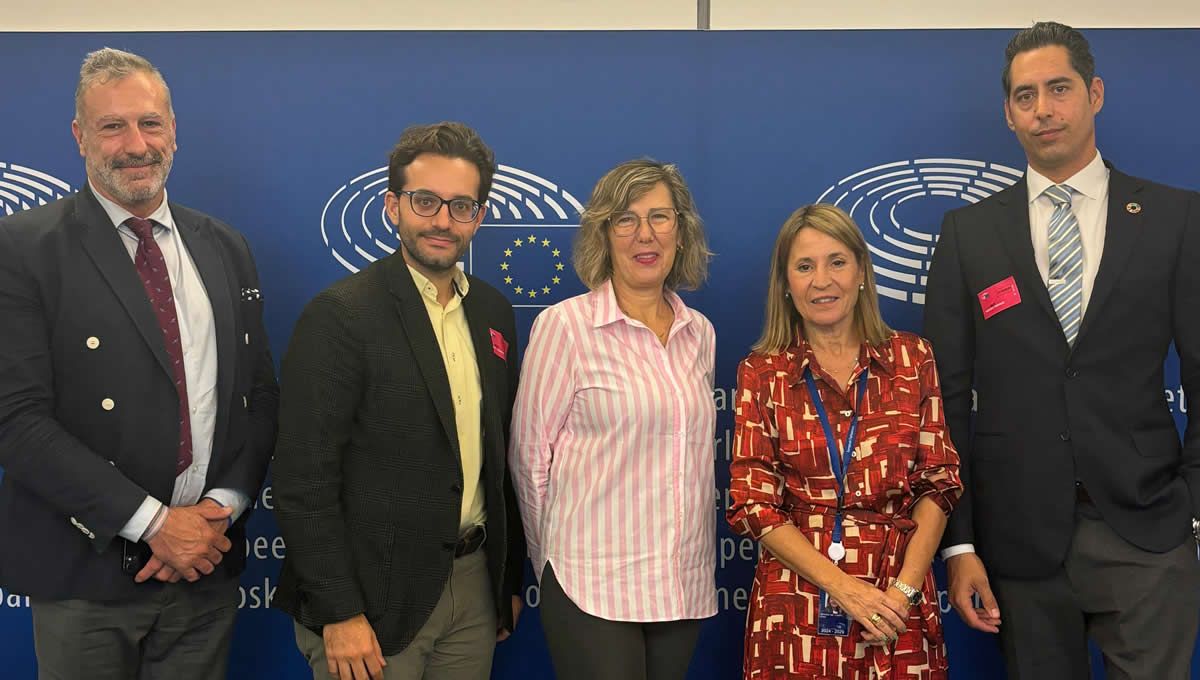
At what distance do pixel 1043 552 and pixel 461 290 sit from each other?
1.65m

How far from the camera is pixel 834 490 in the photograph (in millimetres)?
2346

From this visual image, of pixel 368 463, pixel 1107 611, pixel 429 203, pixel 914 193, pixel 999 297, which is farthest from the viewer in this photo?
pixel 914 193

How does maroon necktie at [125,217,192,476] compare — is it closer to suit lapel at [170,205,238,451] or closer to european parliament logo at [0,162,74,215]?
suit lapel at [170,205,238,451]

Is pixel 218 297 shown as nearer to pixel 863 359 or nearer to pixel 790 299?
pixel 790 299

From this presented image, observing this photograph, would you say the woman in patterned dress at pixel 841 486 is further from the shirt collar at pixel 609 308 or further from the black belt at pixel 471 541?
the black belt at pixel 471 541

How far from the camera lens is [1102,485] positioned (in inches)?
98.0

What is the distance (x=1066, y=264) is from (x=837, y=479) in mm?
889

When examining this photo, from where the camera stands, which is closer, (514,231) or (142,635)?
(142,635)

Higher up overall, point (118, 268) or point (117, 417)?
point (118, 268)

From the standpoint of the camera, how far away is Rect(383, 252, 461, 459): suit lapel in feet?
7.58

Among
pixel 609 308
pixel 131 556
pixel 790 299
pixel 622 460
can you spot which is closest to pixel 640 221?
pixel 609 308

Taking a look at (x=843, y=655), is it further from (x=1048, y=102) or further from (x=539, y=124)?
(x=539, y=124)

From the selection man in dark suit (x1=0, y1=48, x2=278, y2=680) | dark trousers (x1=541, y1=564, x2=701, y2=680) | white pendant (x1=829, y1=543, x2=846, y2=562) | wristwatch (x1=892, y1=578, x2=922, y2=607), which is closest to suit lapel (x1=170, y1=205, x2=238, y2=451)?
man in dark suit (x1=0, y1=48, x2=278, y2=680)

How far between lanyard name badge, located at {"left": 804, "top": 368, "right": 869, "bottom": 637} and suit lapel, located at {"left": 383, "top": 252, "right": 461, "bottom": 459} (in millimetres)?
888
